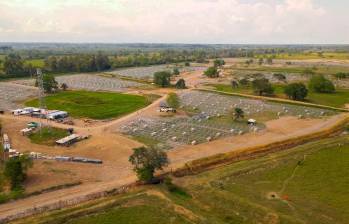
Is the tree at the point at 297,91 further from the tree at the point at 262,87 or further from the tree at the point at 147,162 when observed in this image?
the tree at the point at 147,162

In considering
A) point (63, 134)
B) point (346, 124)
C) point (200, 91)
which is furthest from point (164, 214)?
point (200, 91)

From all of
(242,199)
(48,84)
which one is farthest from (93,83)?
(242,199)

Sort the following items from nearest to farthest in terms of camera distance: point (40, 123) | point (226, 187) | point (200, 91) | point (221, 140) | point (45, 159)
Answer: point (226, 187) < point (45, 159) < point (221, 140) < point (40, 123) < point (200, 91)

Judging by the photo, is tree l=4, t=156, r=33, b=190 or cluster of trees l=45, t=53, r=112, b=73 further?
cluster of trees l=45, t=53, r=112, b=73

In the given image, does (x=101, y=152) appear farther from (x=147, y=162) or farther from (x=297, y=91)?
(x=297, y=91)

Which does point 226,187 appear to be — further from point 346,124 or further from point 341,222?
point 346,124

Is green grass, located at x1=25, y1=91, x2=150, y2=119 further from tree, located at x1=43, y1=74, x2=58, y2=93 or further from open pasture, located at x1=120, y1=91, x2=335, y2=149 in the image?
open pasture, located at x1=120, y1=91, x2=335, y2=149

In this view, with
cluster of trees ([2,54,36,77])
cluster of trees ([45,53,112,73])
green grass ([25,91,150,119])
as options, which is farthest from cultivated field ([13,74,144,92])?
cluster of trees ([45,53,112,73])
